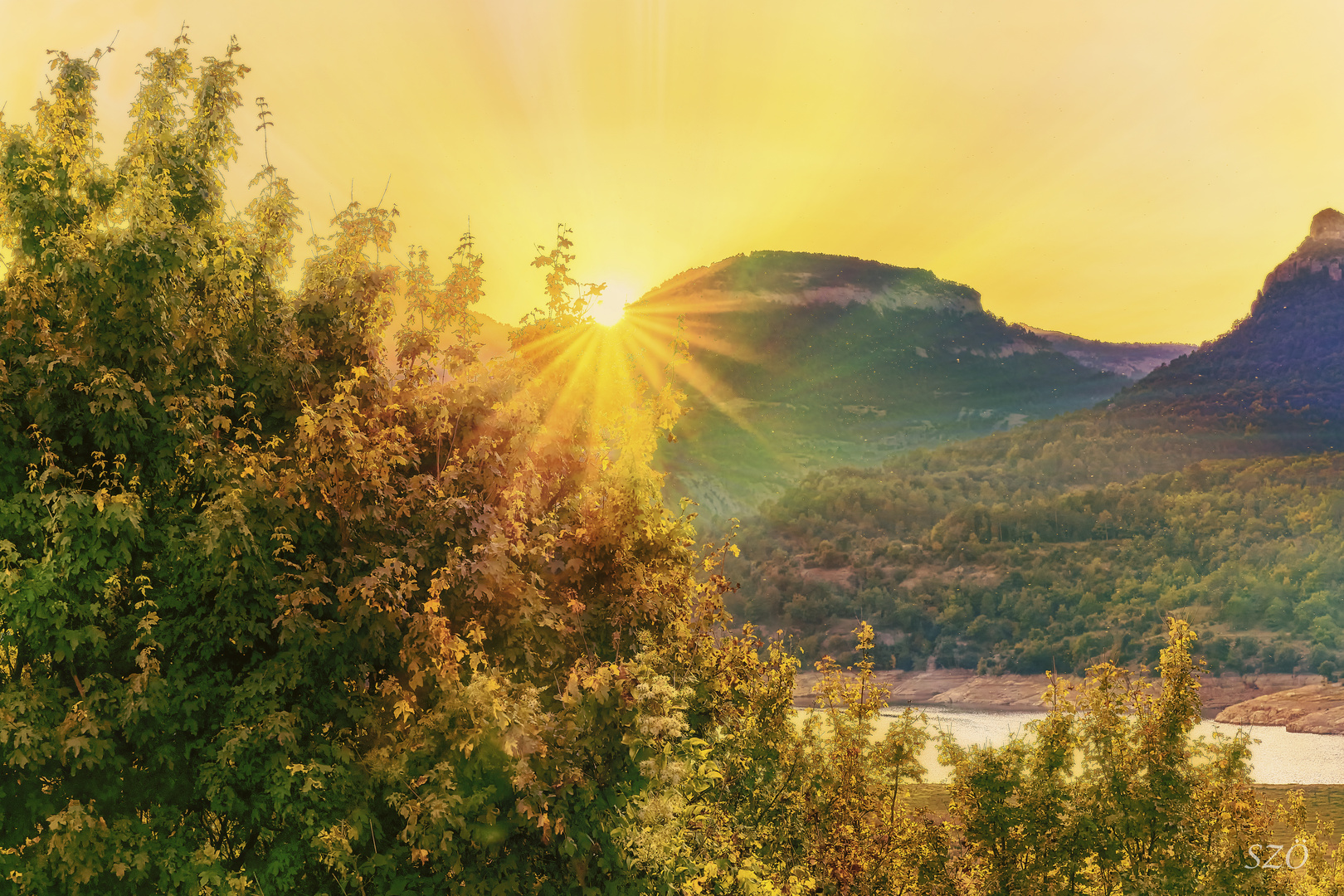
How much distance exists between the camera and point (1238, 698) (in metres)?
190

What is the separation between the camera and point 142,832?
1158cm

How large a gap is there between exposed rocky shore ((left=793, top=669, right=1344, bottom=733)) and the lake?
8.42 ft

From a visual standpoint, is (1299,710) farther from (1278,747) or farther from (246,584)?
(246,584)

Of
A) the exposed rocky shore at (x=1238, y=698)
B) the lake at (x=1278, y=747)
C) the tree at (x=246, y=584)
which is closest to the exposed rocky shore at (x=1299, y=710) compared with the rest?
the exposed rocky shore at (x=1238, y=698)

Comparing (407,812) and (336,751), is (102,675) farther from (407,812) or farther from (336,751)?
(407,812)

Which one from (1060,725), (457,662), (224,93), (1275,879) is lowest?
(1275,879)

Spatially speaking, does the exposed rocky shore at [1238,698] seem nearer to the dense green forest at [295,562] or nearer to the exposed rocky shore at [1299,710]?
the exposed rocky shore at [1299,710]

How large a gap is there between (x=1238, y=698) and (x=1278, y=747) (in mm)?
20775

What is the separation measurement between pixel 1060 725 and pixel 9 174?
2621cm

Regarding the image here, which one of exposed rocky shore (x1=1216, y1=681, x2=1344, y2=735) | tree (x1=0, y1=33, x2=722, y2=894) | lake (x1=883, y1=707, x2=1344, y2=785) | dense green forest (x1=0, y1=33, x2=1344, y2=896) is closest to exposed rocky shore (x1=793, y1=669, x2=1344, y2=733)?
exposed rocky shore (x1=1216, y1=681, x2=1344, y2=735)

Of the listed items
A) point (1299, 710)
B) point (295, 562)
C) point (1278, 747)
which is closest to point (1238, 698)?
point (1299, 710)

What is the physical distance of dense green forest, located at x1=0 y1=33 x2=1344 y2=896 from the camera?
37.6 feet

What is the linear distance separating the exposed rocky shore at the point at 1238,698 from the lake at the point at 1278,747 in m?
2.57

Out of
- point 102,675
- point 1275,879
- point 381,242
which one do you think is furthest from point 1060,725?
point 102,675
